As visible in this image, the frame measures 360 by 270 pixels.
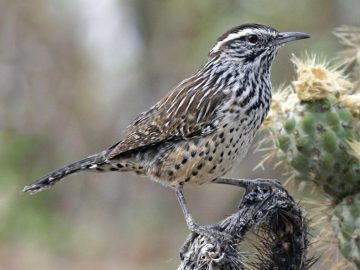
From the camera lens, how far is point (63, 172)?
4008mm

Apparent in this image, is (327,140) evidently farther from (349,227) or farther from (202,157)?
(202,157)

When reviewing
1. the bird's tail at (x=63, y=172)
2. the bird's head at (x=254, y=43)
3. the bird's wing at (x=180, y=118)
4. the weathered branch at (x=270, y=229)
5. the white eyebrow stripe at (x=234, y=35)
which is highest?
the white eyebrow stripe at (x=234, y=35)

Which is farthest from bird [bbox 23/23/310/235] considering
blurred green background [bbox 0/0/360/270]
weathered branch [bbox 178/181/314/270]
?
blurred green background [bbox 0/0/360/270]

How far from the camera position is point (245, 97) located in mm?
3711

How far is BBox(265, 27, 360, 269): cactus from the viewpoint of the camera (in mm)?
3332

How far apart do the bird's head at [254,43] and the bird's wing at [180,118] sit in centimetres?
18

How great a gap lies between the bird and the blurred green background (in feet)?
8.45

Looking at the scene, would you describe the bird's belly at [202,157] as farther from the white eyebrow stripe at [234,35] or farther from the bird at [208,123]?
the white eyebrow stripe at [234,35]

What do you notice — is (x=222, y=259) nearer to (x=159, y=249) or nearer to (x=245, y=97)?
(x=245, y=97)

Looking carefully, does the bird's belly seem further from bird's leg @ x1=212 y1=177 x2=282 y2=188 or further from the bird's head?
the bird's head

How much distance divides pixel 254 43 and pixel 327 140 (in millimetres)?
700

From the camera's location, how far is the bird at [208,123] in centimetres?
369

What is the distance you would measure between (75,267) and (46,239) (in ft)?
1.09

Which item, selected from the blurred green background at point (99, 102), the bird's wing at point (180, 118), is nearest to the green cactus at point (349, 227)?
the bird's wing at point (180, 118)
